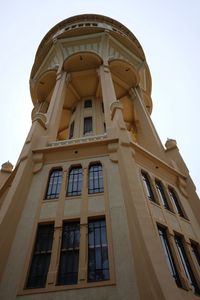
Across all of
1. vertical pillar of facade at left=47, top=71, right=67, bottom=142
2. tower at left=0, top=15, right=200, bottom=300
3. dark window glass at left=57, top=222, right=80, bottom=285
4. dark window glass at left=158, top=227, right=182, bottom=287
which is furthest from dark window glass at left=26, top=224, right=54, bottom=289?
vertical pillar of facade at left=47, top=71, right=67, bottom=142

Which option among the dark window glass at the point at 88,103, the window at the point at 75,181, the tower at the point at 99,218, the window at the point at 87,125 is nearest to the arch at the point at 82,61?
the dark window glass at the point at 88,103

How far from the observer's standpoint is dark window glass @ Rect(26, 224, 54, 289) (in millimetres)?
8906

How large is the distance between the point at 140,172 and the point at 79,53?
13796mm

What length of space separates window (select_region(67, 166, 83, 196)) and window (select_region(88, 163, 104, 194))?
1.66ft

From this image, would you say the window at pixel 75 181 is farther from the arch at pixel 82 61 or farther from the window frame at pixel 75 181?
the arch at pixel 82 61

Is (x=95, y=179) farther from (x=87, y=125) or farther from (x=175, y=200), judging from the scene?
(x=87, y=125)

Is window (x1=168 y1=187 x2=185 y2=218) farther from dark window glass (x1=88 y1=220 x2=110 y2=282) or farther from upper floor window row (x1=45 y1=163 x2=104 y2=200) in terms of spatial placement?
dark window glass (x1=88 y1=220 x2=110 y2=282)

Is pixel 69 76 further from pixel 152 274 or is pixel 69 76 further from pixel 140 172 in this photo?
pixel 152 274

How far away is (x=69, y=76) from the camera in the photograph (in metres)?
22.9

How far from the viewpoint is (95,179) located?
12.6 m

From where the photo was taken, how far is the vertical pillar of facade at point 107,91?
640 inches

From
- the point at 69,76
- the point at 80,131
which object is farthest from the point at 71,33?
the point at 80,131

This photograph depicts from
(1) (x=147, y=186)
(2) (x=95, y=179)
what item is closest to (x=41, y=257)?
(2) (x=95, y=179)

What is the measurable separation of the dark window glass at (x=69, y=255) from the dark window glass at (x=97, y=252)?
0.48m
